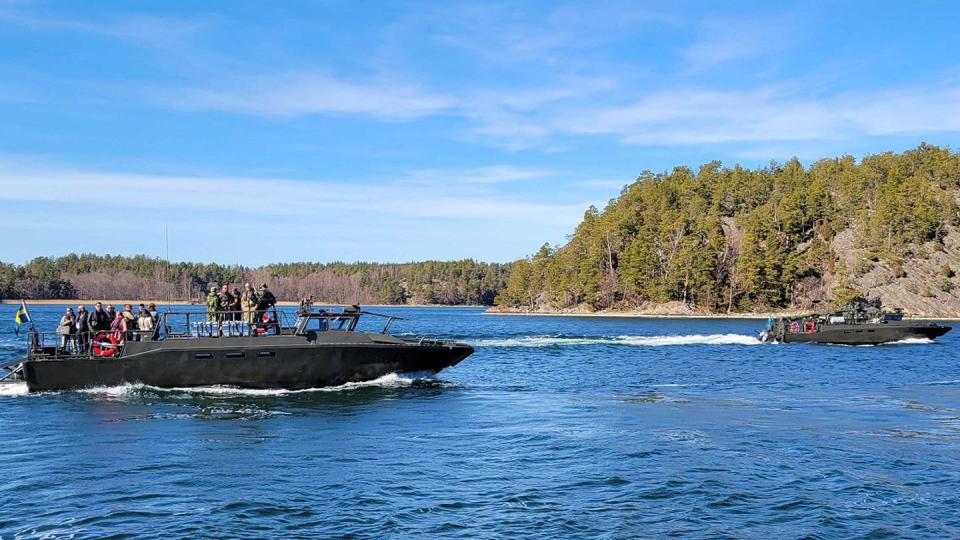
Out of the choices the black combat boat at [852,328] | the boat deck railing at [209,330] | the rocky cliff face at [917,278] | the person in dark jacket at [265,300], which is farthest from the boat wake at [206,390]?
the rocky cliff face at [917,278]

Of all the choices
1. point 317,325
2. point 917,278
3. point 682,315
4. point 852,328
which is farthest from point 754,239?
point 317,325

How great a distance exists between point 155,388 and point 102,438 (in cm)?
853

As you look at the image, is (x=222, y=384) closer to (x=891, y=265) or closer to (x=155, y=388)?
(x=155, y=388)

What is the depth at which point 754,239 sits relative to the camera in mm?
160500

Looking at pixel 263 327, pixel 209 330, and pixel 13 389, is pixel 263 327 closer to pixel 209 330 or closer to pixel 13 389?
pixel 209 330

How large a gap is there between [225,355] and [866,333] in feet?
171

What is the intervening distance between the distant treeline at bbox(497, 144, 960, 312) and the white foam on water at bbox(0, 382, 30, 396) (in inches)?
5318

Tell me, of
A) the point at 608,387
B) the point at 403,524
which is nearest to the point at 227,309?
the point at 608,387

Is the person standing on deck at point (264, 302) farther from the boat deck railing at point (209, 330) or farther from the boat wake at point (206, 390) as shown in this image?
the boat wake at point (206, 390)

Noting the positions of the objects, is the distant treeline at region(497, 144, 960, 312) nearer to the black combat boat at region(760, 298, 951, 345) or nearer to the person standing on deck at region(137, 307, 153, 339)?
the black combat boat at region(760, 298, 951, 345)

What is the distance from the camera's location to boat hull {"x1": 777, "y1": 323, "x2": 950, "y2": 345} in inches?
2530

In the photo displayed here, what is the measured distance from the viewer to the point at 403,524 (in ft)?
46.1

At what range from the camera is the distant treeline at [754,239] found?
505 ft

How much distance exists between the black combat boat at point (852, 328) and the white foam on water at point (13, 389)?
55491 mm
